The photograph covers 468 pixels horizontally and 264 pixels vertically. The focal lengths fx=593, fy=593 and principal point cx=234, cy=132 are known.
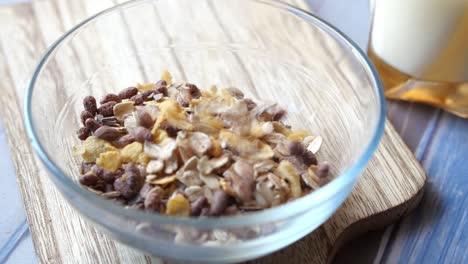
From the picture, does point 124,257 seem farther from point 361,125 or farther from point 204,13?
point 204,13

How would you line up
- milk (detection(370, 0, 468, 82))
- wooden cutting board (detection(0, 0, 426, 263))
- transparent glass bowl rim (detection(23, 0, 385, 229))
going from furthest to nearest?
1. milk (detection(370, 0, 468, 82))
2. wooden cutting board (detection(0, 0, 426, 263))
3. transparent glass bowl rim (detection(23, 0, 385, 229))

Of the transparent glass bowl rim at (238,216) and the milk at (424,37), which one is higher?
the transparent glass bowl rim at (238,216)

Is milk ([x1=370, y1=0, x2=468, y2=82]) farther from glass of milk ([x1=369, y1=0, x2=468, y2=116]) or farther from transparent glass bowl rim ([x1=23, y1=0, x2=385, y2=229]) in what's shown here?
transparent glass bowl rim ([x1=23, y1=0, x2=385, y2=229])

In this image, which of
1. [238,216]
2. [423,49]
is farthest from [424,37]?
[238,216]

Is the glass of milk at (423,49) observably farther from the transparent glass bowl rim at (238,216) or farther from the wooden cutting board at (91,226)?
the transparent glass bowl rim at (238,216)

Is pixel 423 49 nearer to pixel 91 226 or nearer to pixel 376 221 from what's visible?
pixel 376 221

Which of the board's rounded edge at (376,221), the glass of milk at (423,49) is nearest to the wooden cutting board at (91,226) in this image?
the board's rounded edge at (376,221)

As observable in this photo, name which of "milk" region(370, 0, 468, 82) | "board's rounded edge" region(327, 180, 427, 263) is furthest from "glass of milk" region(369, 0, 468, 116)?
"board's rounded edge" region(327, 180, 427, 263)
